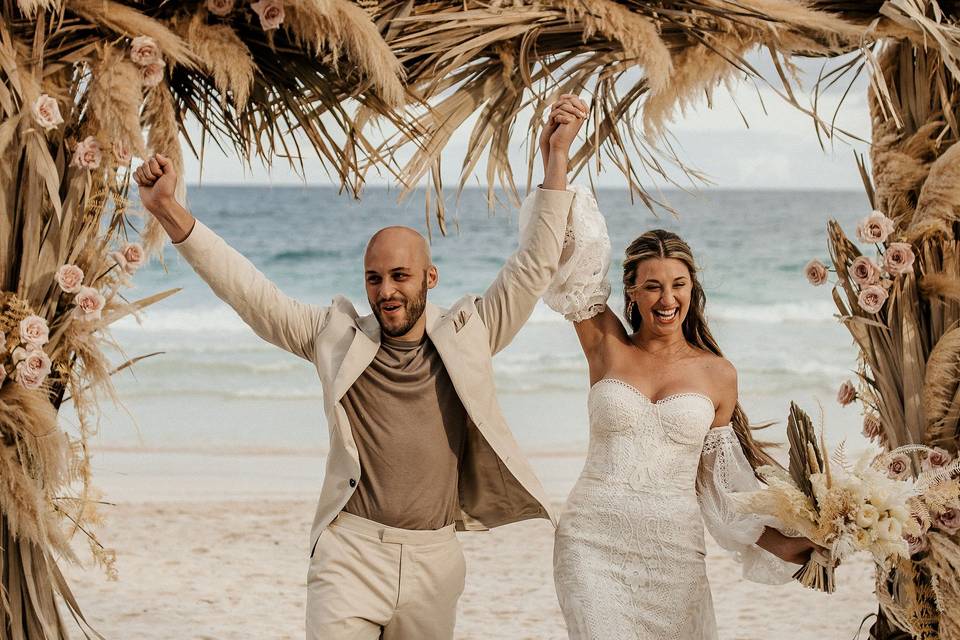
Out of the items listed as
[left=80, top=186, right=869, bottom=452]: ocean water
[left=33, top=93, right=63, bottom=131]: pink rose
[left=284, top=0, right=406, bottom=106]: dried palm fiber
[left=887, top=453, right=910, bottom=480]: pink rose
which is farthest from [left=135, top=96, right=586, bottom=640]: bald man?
[left=80, top=186, right=869, bottom=452]: ocean water

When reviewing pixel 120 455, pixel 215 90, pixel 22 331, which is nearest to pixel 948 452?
pixel 215 90

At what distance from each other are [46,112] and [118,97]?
0.20 m

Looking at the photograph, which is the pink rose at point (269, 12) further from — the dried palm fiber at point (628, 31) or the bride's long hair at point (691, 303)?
the bride's long hair at point (691, 303)

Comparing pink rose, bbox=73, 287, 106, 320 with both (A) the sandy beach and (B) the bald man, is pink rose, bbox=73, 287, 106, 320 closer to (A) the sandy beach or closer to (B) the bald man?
(B) the bald man

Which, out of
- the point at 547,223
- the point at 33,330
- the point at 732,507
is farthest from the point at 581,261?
the point at 33,330

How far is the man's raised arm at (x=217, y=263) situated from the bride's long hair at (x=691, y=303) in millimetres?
1126

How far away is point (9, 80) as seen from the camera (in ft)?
10.3

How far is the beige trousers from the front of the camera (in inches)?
116

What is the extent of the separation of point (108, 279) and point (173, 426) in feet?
25.9

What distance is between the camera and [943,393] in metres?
3.66

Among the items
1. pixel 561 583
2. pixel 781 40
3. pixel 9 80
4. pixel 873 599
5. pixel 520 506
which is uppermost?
pixel 781 40

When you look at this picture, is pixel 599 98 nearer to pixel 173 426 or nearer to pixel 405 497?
pixel 405 497

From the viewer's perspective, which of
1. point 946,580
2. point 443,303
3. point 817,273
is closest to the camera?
point 946,580

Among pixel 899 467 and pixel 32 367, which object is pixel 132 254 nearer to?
pixel 32 367
